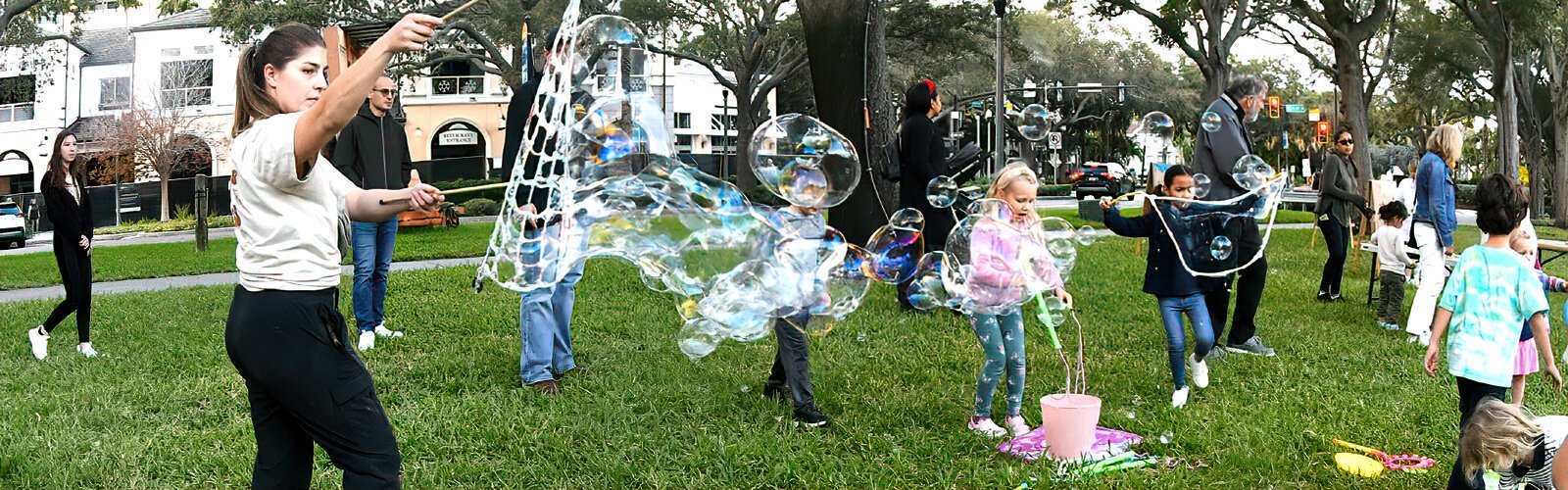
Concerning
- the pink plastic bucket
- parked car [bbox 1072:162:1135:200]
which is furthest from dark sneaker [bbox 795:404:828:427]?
parked car [bbox 1072:162:1135:200]

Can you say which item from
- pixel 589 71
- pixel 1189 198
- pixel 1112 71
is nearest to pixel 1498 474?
pixel 1189 198

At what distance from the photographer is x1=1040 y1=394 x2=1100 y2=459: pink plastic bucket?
4.69 m

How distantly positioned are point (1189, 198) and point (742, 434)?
2.75 metres

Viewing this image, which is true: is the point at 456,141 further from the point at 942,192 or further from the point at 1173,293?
the point at 1173,293

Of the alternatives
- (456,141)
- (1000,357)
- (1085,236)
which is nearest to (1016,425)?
(1000,357)

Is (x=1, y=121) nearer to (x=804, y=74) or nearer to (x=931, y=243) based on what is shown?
(x=804, y=74)

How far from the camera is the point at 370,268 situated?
24.2 feet

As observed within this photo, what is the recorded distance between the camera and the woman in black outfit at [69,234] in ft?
24.3

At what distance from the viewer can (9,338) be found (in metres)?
8.31

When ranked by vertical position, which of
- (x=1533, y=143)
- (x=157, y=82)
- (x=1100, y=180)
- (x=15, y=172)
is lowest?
(x=1100, y=180)

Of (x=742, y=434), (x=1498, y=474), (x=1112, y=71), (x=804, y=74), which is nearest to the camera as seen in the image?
(x=1498, y=474)

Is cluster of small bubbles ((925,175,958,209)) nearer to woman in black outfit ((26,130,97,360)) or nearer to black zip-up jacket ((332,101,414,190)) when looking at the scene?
black zip-up jacket ((332,101,414,190))

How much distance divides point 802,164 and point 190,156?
136ft

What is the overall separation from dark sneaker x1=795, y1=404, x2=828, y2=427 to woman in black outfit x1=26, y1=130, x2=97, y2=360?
15.5 feet
